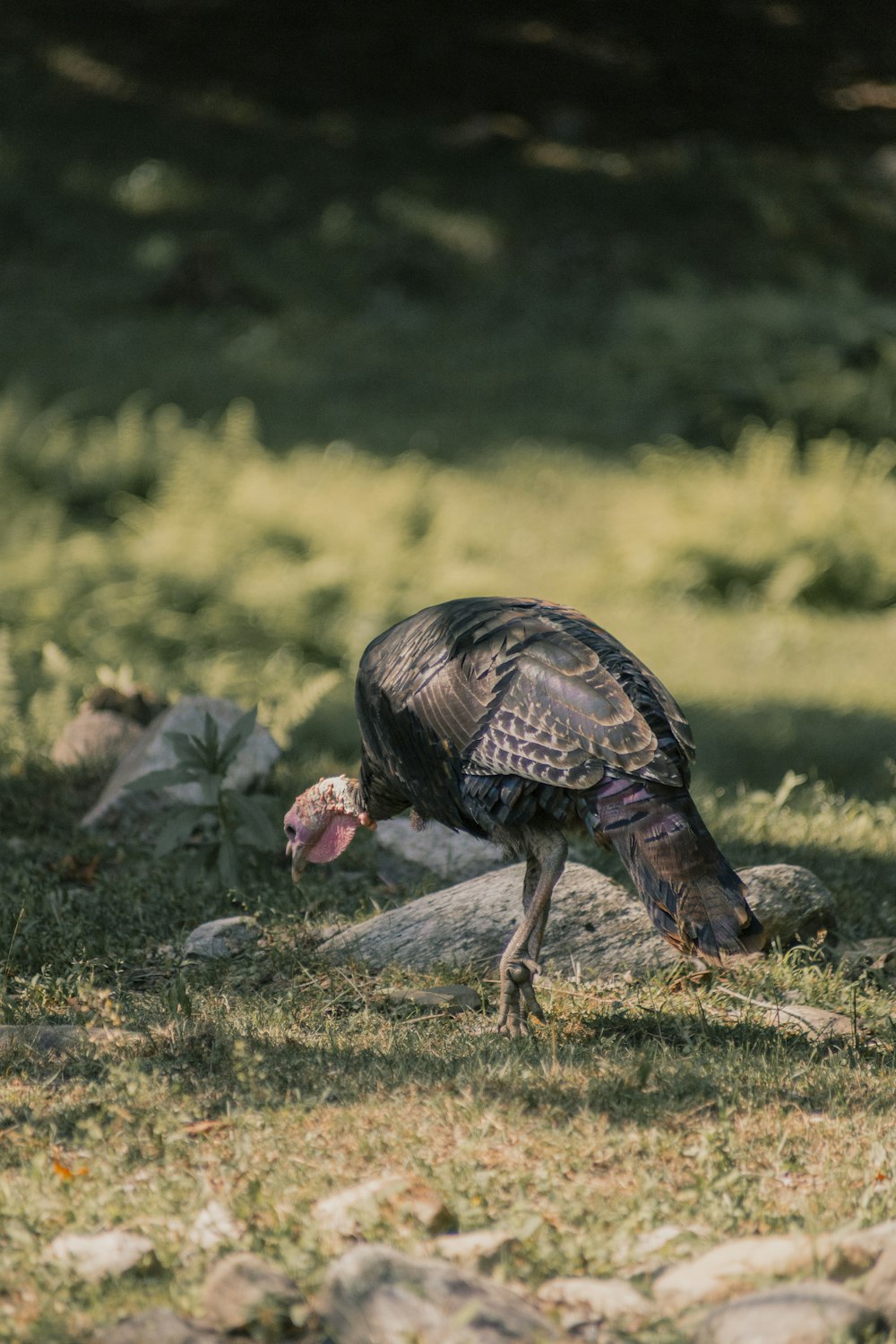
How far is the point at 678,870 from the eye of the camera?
13.6ft

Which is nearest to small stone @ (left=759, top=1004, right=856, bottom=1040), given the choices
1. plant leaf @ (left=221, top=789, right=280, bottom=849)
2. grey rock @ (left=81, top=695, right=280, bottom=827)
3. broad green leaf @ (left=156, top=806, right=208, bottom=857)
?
plant leaf @ (left=221, top=789, right=280, bottom=849)

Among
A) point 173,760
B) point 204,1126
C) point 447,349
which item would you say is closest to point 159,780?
point 173,760

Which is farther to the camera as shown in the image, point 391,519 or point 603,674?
point 391,519

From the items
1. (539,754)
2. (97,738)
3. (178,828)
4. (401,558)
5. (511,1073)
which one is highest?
(539,754)

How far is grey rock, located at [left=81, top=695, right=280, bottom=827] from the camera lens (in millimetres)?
6621

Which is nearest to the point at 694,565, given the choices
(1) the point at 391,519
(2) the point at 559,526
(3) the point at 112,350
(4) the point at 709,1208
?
(2) the point at 559,526

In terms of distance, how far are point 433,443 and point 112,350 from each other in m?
4.07

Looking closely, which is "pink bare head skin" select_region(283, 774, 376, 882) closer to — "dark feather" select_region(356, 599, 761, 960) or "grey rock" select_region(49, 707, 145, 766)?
"dark feather" select_region(356, 599, 761, 960)

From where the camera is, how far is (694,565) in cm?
1245

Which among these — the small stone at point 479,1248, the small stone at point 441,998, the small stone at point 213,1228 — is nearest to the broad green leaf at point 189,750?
the small stone at point 441,998

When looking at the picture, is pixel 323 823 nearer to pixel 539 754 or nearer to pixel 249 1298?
pixel 539 754

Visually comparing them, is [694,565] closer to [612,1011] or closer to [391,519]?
[391,519]

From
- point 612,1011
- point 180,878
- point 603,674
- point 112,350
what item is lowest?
point 112,350

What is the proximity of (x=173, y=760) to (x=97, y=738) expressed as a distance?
989 mm
